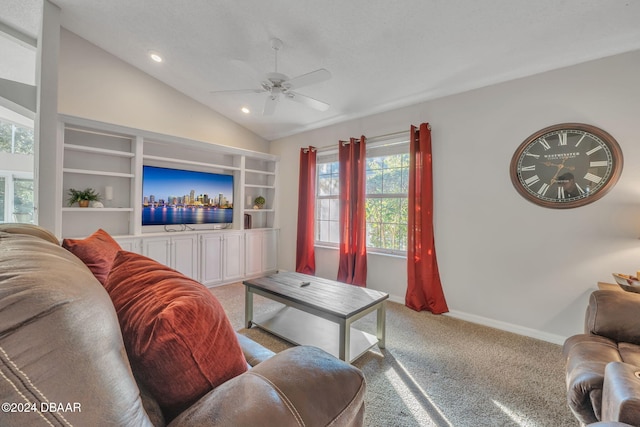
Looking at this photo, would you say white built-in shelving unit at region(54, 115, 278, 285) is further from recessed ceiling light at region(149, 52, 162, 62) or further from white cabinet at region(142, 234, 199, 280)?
recessed ceiling light at region(149, 52, 162, 62)

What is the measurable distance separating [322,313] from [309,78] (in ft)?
6.20

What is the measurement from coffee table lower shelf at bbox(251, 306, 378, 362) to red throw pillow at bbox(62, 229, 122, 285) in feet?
4.97

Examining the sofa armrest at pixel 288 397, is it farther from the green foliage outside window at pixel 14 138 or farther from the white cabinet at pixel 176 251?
the green foliage outside window at pixel 14 138

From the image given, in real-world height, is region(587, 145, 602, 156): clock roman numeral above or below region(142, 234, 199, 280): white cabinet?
above

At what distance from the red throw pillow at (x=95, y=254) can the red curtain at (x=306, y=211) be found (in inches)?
123

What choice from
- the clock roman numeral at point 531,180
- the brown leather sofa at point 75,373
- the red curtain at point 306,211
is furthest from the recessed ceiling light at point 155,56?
the clock roman numeral at point 531,180

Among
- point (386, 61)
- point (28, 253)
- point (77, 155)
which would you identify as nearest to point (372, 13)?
point (386, 61)

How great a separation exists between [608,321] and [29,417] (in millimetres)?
2461

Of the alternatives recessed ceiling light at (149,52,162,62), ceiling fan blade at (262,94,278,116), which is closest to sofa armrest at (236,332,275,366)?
ceiling fan blade at (262,94,278,116)

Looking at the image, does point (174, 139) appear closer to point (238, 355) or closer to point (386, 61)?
point (386, 61)

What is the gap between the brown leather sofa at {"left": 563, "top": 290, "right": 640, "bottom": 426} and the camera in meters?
1.00

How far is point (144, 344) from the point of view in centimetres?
69

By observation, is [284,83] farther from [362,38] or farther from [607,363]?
[607,363]

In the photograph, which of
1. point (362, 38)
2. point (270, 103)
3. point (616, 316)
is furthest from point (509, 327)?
point (270, 103)
